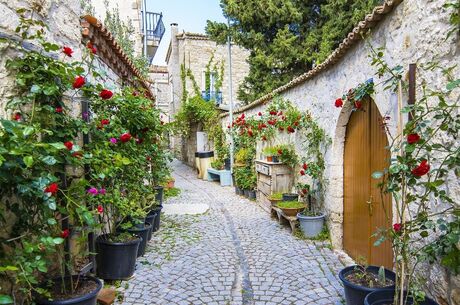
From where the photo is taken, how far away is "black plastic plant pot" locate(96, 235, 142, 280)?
382cm

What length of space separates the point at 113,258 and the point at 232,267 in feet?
4.70

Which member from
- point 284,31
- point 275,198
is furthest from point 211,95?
point 275,198

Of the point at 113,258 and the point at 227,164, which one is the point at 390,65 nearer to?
the point at 113,258

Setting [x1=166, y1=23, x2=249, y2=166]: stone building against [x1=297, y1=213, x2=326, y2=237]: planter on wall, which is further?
[x1=166, y1=23, x2=249, y2=166]: stone building

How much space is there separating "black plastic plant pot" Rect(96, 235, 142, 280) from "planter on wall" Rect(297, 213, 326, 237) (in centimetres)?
262

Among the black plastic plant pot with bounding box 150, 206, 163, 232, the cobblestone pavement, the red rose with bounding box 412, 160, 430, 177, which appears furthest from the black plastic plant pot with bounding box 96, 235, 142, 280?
the red rose with bounding box 412, 160, 430, 177

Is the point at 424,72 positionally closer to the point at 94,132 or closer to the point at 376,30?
the point at 376,30

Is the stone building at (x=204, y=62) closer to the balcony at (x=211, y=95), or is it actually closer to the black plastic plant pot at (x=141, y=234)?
the balcony at (x=211, y=95)

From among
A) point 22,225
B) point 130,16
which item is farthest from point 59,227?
point 130,16

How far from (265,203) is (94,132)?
4.85 m

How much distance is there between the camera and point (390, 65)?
3381 mm

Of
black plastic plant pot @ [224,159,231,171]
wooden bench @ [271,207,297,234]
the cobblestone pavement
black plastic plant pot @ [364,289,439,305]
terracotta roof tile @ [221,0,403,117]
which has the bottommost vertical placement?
the cobblestone pavement

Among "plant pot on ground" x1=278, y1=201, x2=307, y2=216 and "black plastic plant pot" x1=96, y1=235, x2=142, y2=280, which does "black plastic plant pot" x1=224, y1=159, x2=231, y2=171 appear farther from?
"black plastic plant pot" x1=96, y1=235, x2=142, y2=280

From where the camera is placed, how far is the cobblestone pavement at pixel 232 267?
3.54m
